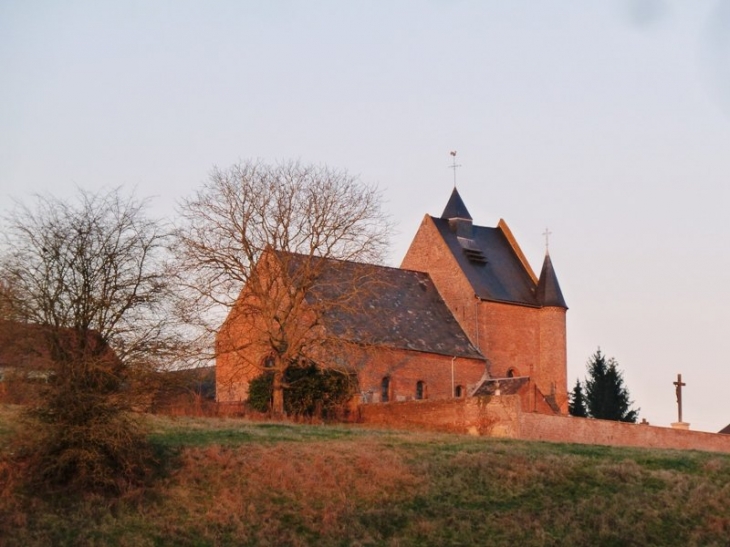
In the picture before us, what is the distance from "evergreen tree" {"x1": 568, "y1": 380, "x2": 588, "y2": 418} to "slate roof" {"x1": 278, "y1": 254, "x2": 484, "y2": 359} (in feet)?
36.2

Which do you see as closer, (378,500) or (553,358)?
(378,500)

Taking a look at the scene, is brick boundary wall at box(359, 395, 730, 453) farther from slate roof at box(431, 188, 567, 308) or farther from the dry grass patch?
the dry grass patch

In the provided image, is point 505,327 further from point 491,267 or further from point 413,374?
point 413,374

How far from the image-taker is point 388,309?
54.0m

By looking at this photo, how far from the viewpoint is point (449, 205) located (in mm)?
60875

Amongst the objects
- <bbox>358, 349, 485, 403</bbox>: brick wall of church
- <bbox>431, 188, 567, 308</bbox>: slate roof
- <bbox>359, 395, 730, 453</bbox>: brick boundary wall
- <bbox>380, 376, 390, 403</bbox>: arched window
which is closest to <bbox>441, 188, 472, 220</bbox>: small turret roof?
<bbox>431, 188, 567, 308</bbox>: slate roof

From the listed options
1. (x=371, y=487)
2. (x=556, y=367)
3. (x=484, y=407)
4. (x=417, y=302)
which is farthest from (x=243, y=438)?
(x=556, y=367)

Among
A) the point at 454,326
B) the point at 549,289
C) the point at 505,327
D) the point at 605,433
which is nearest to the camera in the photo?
the point at 605,433

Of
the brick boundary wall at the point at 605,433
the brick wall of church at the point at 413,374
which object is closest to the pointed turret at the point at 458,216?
the brick wall of church at the point at 413,374

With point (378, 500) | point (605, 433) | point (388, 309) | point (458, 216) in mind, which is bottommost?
point (378, 500)

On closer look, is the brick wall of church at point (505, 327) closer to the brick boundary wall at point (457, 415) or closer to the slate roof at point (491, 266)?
the slate roof at point (491, 266)

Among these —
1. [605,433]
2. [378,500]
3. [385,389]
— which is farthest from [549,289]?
[378,500]

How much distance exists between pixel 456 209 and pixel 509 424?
60.7 feet

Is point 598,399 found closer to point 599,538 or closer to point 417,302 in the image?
point 417,302
